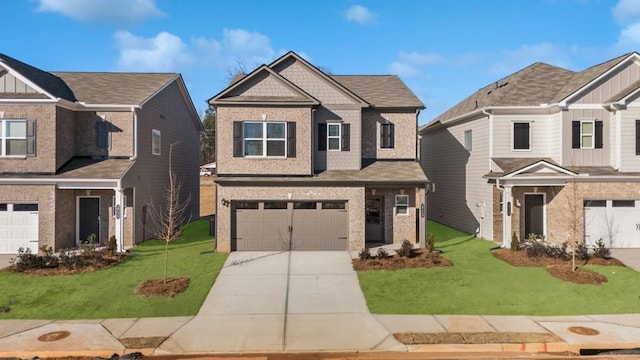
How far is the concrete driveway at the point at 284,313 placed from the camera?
29.0 feet

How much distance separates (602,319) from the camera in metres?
10.3

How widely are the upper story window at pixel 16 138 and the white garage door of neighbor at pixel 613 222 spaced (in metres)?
23.7

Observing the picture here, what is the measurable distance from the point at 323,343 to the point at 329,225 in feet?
30.0

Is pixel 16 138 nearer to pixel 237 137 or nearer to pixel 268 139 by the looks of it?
pixel 237 137

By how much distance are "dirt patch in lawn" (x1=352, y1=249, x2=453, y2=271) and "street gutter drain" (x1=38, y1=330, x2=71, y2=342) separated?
875 cm

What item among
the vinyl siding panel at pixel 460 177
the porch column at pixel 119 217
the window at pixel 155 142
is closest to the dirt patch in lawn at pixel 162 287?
the porch column at pixel 119 217

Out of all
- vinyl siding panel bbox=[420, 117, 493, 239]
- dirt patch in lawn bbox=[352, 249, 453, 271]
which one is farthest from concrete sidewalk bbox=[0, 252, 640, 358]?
vinyl siding panel bbox=[420, 117, 493, 239]

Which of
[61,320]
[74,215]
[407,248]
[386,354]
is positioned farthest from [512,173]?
[74,215]

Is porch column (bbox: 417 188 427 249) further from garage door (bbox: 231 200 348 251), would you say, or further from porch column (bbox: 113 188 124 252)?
porch column (bbox: 113 188 124 252)

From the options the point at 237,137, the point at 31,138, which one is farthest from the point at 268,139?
the point at 31,138

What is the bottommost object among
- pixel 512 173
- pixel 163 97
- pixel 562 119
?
pixel 512 173

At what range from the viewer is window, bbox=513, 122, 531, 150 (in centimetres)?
2034

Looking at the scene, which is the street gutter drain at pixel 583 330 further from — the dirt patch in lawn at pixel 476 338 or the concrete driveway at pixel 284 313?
the concrete driveway at pixel 284 313

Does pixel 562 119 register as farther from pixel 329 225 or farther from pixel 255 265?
pixel 255 265
